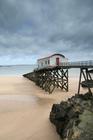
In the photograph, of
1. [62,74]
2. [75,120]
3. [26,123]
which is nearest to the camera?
[75,120]

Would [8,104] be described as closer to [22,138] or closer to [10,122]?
[10,122]

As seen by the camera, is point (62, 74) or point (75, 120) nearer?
point (75, 120)

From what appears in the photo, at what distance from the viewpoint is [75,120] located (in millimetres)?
10336

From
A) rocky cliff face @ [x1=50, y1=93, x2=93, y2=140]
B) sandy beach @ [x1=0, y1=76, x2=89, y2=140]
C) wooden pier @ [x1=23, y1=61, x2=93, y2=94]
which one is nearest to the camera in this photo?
rocky cliff face @ [x1=50, y1=93, x2=93, y2=140]

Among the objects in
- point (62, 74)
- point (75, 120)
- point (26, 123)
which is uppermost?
point (62, 74)

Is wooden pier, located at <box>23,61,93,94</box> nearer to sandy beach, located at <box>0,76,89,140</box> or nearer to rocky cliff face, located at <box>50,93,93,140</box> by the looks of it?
rocky cliff face, located at <box>50,93,93,140</box>

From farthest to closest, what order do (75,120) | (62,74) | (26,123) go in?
(62,74)
(26,123)
(75,120)

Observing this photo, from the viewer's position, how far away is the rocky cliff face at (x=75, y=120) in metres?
8.94

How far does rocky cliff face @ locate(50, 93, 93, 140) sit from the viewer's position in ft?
29.3

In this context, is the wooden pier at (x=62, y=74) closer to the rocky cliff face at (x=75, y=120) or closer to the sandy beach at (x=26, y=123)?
the rocky cliff face at (x=75, y=120)

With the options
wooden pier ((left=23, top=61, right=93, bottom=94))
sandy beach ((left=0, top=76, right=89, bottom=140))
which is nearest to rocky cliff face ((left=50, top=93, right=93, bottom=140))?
sandy beach ((left=0, top=76, right=89, bottom=140))

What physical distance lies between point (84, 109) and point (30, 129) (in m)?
3.74

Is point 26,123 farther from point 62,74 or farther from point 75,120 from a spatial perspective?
point 62,74

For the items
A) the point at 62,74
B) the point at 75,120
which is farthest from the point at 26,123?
the point at 62,74
